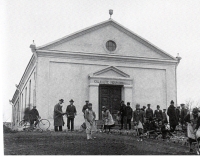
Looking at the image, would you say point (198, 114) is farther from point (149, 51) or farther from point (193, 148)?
point (149, 51)

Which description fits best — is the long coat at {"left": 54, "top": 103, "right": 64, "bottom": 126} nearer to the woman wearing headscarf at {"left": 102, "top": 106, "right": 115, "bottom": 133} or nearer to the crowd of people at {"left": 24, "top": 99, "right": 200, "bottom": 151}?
the crowd of people at {"left": 24, "top": 99, "right": 200, "bottom": 151}

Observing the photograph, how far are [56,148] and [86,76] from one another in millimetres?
11739

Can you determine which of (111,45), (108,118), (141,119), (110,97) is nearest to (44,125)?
(108,118)

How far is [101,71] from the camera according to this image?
25172 mm

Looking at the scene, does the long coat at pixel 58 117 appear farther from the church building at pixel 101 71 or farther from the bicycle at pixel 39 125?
the church building at pixel 101 71

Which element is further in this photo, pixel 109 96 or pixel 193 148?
pixel 109 96

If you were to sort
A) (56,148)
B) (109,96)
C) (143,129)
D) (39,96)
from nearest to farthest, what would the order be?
1. (56,148)
2. (143,129)
3. (39,96)
4. (109,96)

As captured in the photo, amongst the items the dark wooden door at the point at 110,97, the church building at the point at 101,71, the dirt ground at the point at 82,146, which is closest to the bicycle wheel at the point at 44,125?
the church building at the point at 101,71

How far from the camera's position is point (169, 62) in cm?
2691

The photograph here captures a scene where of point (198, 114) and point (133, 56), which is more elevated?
point (133, 56)

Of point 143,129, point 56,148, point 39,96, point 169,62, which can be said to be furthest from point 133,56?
point 56,148

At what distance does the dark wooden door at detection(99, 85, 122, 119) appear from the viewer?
25.3 metres

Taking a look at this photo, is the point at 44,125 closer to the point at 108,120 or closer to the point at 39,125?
the point at 39,125

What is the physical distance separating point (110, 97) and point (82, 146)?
38.7ft
